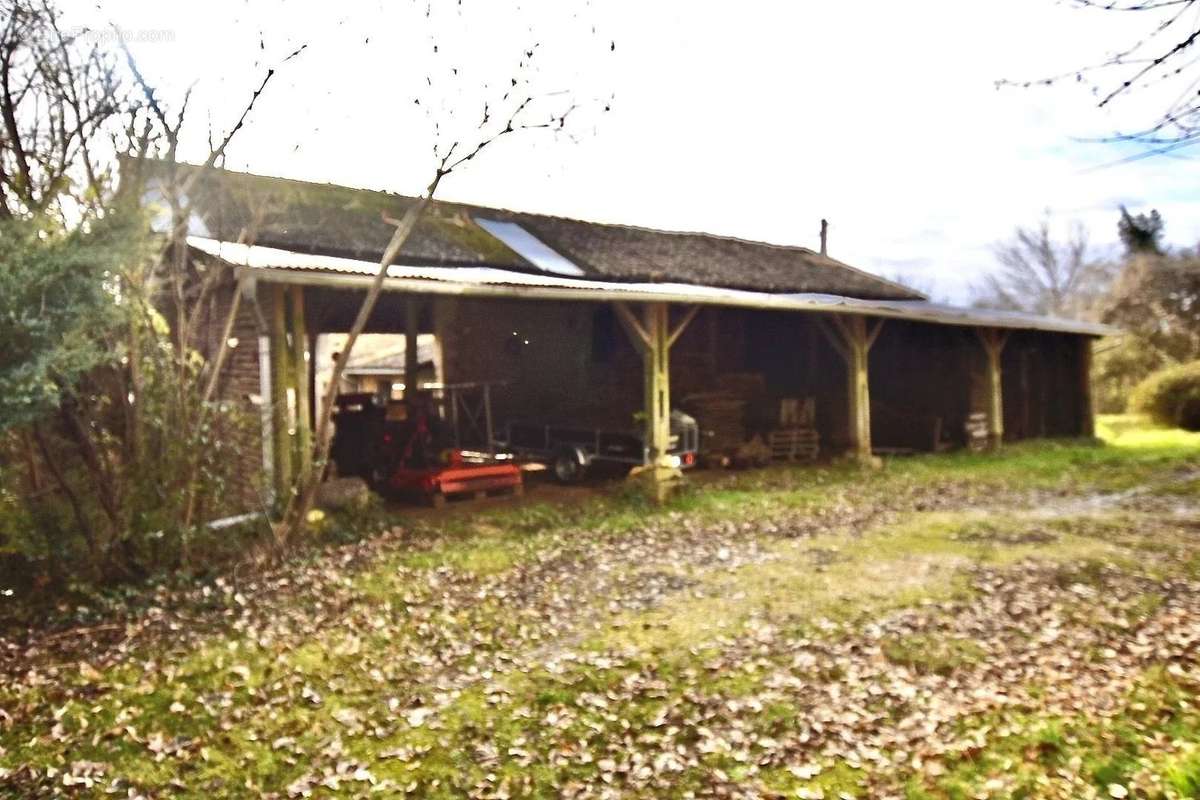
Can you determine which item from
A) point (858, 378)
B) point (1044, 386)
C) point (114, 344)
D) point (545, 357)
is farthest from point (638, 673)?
point (1044, 386)

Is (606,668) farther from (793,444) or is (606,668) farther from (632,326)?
(793,444)

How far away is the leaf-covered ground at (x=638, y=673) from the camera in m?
4.14

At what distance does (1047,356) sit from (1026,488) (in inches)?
348

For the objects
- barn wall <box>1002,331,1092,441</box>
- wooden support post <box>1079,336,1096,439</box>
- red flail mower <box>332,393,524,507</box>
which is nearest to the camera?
red flail mower <box>332,393,524,507</box>

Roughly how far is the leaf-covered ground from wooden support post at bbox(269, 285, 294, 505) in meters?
1.06

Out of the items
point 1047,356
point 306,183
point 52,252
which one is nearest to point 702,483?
point 306,183

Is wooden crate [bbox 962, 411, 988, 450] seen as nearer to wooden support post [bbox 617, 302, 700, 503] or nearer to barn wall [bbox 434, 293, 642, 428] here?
barn wall [bbox 434, 293, 642, 428]

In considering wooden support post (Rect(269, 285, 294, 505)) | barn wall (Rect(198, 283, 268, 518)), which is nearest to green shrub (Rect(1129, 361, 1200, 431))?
wooden support post (Rect(269, 285, 294, 505))

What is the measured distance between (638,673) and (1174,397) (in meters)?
20.1

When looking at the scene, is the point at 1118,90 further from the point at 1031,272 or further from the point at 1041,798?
the point at 1031,272

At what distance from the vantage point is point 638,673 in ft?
17.6

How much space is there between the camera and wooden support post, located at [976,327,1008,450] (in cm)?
1722

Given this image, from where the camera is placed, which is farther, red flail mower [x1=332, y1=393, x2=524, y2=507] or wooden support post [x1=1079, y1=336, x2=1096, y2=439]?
wooden support post [x1=1079, y1=336, x2=1096, y2=439]

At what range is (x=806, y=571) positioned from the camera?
776 centimetres
